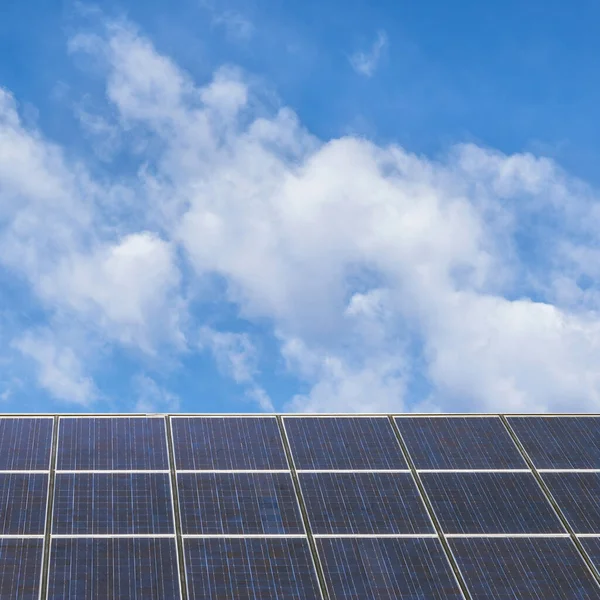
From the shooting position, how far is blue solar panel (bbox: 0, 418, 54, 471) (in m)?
31.2

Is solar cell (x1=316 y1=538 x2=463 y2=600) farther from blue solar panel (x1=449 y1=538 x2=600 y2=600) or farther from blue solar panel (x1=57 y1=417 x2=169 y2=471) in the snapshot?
blue solar panel (x1=57 y1=417 x2=169 y2=471)

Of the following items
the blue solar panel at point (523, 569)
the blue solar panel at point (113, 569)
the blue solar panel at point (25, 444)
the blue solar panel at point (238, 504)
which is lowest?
the blue solar panel at point (523, 569)

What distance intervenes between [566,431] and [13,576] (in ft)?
61.7

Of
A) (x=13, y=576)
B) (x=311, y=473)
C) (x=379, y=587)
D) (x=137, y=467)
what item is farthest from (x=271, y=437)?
(x=13, y=576)

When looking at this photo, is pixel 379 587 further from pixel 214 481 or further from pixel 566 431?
pixel 566 431

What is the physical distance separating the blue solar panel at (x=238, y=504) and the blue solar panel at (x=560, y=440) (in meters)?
8.56

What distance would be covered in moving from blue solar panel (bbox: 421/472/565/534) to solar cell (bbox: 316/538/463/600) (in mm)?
1448

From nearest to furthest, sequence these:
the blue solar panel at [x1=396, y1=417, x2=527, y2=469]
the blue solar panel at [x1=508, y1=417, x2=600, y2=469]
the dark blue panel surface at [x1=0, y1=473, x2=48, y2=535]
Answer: the dark blue panel surface at [x1=0, y1=473, x2=48, y2=535] < the blue solar panel at [x1=396, y1=417, x2=527, y2=469] < the blue solar panel at [x1=508, y1=417, x2=600, y2=469]

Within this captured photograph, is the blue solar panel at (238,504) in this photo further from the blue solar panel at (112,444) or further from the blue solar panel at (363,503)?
the blue solar panel at (112,444)

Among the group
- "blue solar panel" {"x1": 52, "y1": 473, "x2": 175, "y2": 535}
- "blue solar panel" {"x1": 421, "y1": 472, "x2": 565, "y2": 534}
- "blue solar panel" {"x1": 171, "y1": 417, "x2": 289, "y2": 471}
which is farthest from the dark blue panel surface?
"blue solar panel" {"x1": 421, "y1": 472, "x2": 565, "y2": 534}

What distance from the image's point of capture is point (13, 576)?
27.2 m

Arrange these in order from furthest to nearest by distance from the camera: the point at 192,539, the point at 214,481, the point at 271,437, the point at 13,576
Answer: the point at 271,437
the point at 214,481
the point at 192,539
the point at 13,576

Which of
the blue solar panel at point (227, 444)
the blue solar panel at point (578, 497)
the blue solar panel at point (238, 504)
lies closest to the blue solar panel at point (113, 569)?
the blue solar panel at point (238, 504)

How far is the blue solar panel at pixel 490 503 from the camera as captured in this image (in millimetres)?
30953
